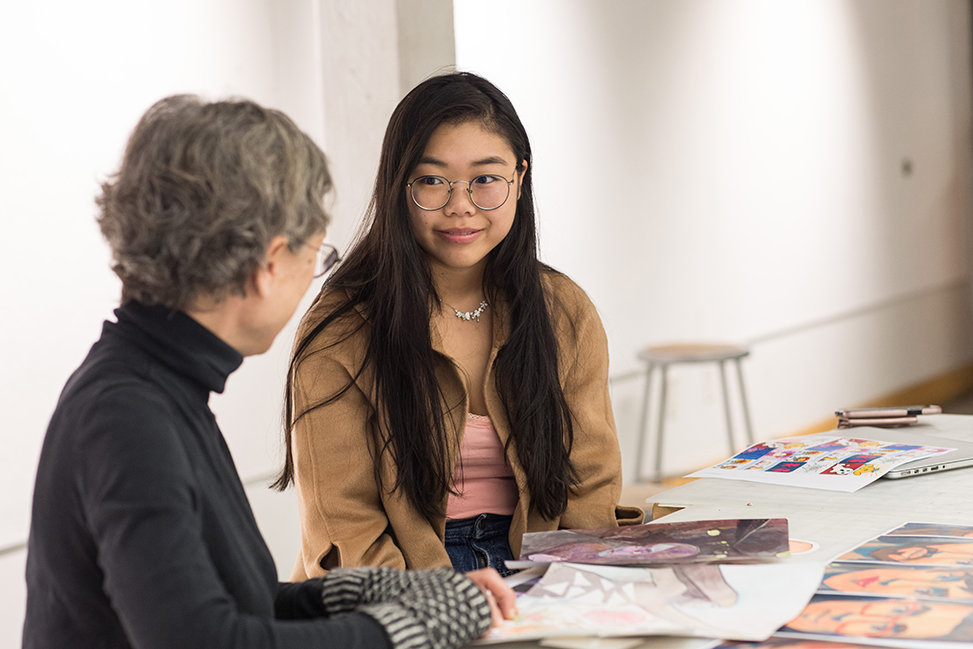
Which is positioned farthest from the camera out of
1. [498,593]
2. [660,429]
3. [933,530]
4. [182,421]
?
[660,429]

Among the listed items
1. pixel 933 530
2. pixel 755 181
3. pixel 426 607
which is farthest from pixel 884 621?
pixel 755 181

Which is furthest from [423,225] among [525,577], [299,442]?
[525,577]

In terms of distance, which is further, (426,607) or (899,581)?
(899,581)

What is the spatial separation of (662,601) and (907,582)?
0.29m

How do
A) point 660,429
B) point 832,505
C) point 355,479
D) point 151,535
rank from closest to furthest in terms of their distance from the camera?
point 151,535 < point 832,505 < point 355,479 < point 660,429

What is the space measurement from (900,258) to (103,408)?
19.7 feet

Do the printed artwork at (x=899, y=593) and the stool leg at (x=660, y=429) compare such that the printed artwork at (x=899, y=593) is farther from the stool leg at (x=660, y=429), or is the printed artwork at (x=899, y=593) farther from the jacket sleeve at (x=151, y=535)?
the stool leg at (x=660, y=429)

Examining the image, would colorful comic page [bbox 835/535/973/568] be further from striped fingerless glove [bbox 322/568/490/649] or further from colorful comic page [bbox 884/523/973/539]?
striped fingerless glove [bbox 322/568/490/649]

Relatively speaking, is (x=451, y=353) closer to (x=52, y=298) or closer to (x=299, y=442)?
(x=299, y=442)

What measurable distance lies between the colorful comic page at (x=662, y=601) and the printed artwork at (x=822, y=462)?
47cm

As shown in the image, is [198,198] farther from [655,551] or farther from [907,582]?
[907,582]

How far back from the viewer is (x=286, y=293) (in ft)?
3.35

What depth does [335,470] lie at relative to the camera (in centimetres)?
165

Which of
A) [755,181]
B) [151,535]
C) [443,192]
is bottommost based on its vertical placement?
[151,535]
